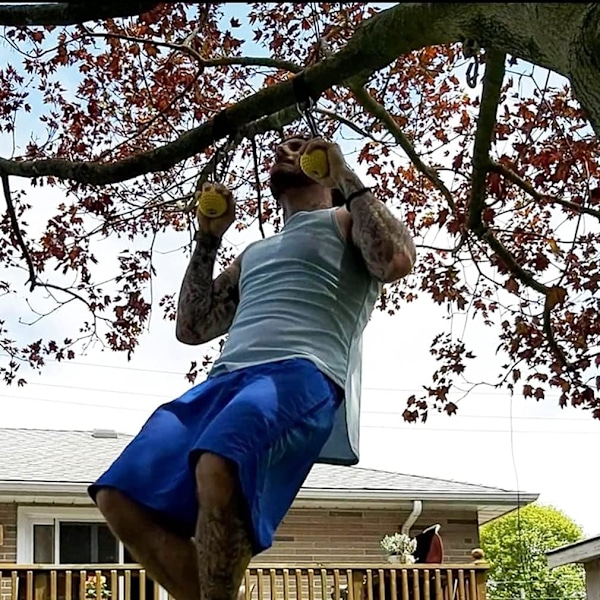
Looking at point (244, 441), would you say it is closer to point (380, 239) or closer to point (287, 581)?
point (380, 239)

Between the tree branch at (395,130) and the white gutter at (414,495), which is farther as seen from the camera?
the white gutter at (414,495)

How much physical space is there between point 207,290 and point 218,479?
0.86 metres

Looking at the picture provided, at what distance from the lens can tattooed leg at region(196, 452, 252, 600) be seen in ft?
6.63

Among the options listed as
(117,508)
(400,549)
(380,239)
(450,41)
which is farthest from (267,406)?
(400,549)

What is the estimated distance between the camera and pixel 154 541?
2188 millimetres

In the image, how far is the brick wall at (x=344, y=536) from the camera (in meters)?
9.60

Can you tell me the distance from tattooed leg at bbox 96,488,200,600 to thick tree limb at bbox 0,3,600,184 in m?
1.07

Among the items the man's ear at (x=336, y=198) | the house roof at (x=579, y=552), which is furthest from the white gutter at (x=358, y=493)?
the man's ear at (x=336, y=198)

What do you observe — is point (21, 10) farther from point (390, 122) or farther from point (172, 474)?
point (390, 122)

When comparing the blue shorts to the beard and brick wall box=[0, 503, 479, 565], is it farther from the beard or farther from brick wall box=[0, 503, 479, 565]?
brick wall box=[0, 503, 479, 565]

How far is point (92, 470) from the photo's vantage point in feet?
31.3

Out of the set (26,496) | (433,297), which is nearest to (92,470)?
(26,496)

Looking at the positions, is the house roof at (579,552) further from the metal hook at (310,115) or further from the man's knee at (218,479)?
the man's knee at (218,479)

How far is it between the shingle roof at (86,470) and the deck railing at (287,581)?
125 centimetres
